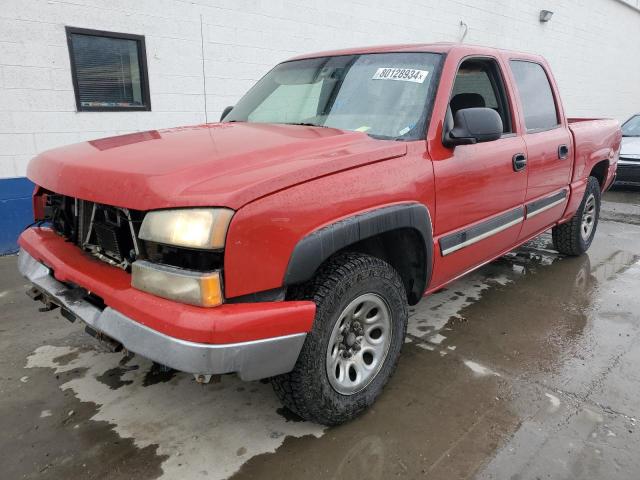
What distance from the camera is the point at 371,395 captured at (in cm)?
254

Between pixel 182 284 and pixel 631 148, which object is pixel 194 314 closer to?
pixel 182 284

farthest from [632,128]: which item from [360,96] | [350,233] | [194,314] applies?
[194,314]

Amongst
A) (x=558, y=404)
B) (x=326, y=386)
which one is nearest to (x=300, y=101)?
(x=326, y=386)

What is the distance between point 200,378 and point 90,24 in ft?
15.4

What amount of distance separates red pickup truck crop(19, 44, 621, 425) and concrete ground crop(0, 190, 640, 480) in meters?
0.24

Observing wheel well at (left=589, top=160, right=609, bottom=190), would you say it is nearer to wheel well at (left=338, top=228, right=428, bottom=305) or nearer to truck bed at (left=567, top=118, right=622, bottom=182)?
truck bed at (left=567, top=118, right=622, bottom=182)

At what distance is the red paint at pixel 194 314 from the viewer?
5.95 ft

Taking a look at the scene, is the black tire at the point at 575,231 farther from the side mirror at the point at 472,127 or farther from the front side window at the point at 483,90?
the side mirror at the point at 472,127

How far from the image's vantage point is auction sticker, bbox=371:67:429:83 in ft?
9.54

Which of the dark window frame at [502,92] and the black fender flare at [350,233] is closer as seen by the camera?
the black fender flare at [350,233]

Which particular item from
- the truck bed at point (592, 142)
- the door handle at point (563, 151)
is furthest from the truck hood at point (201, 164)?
the truck bed at point (592, 142)

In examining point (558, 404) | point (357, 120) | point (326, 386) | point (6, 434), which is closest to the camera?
point (326, 386)

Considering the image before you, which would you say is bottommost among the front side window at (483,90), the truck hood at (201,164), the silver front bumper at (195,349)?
the silver front bumper at (195,349)

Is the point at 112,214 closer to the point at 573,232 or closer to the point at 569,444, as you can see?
the point at 569,444
